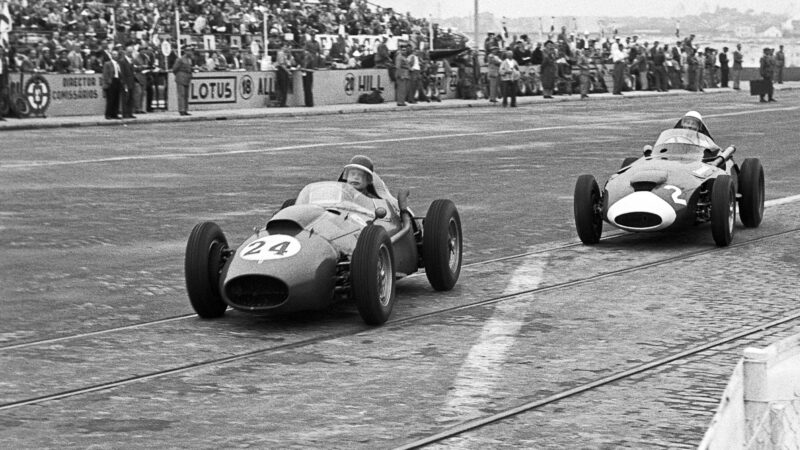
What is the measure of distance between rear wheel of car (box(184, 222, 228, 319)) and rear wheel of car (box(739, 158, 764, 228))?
21.9 ft

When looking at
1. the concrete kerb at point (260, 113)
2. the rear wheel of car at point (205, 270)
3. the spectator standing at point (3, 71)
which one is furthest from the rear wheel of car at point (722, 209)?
the spectator standing at point (3, 71)

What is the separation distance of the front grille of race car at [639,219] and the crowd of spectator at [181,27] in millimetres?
23748

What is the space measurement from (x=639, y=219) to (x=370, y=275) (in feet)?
14.9

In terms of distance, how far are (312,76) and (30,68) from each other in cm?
1020

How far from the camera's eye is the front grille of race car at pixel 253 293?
9391 millimetres

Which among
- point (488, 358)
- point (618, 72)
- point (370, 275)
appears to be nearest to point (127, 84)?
point (618, 72)

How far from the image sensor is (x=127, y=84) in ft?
117

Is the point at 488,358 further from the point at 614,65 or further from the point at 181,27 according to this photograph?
the point at 614,65

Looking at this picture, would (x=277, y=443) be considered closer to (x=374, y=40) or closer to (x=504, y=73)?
(x=504, y=73)

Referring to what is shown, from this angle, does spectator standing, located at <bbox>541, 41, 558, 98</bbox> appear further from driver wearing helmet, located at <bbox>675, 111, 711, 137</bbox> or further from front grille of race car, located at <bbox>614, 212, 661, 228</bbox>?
front grille of race car, located at <bbox>614, 212, 661, 228</bbox>

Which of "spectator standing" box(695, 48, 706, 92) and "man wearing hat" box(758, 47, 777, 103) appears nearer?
"man wearing hat" box(758, 47, 777, 103)

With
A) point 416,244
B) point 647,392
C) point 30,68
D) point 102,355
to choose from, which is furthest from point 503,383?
point 30,68

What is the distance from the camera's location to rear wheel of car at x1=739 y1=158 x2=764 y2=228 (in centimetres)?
1447

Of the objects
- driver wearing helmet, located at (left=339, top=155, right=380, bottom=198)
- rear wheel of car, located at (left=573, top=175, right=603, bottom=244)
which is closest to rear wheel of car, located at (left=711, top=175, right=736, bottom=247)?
rear wheel of car, located at (left=573, top=175, right=603, bottom=244)
